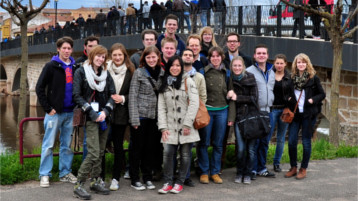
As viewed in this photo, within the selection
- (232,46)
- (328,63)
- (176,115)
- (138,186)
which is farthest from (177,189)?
(328,63)

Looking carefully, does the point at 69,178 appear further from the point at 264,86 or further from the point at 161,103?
the point at 264,86

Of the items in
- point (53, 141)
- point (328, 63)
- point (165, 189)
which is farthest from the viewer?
point (328, 63)

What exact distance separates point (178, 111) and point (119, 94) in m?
0.73

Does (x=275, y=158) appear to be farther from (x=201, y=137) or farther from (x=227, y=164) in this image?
(x=201, y=137)

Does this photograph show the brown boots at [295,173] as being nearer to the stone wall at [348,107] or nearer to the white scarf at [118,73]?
the white scarf at [118,73]

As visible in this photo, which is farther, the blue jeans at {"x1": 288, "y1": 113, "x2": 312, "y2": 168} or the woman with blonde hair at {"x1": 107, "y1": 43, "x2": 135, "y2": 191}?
the blue jeans at {"x1": 288, "y1": 113, "x2": 312, "y2": 168}

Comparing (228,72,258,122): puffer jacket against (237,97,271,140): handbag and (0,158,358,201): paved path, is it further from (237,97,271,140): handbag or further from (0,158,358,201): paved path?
(0,158,358,201): paved path

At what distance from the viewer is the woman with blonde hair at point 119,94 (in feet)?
18.5

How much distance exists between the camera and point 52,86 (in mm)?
5676

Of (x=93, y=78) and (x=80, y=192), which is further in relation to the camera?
(x=93, y=78)

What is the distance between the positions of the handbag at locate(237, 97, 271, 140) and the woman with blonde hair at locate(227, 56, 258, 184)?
0.04 metres

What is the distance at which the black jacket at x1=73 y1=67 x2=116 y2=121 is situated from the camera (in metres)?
5.35

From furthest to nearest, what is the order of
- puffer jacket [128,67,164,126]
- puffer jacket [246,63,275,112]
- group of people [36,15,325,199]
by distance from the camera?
puffer jacket [246,63,275,112] → puffer jacket [128,67,164,126] → group of people [36,15,325,199]

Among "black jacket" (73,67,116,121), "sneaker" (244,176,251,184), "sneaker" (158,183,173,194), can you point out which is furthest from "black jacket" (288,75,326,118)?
"black jacket" (73,67,116,121)
